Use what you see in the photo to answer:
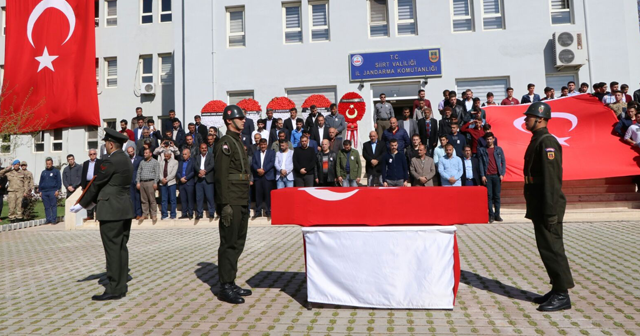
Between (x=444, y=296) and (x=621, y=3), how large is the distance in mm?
17686

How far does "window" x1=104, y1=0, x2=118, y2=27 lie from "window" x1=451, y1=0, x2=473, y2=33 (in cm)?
1614

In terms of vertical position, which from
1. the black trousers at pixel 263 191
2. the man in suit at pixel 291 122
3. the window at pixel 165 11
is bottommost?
the black trousers at pixel 263 191

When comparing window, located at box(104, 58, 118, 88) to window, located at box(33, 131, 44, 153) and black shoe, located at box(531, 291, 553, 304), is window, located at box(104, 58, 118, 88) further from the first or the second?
black shoe, located at box(531, 291, 553, 304)

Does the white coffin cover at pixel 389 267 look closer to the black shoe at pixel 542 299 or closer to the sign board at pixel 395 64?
the black shoe at pixel 542 299

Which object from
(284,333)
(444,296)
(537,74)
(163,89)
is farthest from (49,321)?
(163,89)

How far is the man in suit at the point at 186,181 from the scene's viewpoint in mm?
12797

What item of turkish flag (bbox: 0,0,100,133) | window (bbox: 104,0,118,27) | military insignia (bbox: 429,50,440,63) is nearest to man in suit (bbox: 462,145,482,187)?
military insignia (bbox: 429,50,440,63)

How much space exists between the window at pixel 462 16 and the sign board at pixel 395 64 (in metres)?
1.37

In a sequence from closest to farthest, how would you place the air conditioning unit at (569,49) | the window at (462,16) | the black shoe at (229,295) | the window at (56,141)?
the black shoe at (229,295)
the air conditioning unit at (569,49)
the window at (462,16)
the window at (56,141)

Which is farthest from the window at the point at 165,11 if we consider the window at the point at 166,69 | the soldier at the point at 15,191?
the soldier at the point at 15,191

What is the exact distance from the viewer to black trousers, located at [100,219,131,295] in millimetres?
5590

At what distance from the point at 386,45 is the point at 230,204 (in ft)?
47.1

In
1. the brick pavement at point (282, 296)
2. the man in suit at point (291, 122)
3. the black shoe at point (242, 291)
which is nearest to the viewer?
the brick pavement at point (282, 296)

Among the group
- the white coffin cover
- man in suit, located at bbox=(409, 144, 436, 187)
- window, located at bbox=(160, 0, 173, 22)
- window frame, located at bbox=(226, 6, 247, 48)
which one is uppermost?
window, located at bbox=(160, 0, 173, 22)
